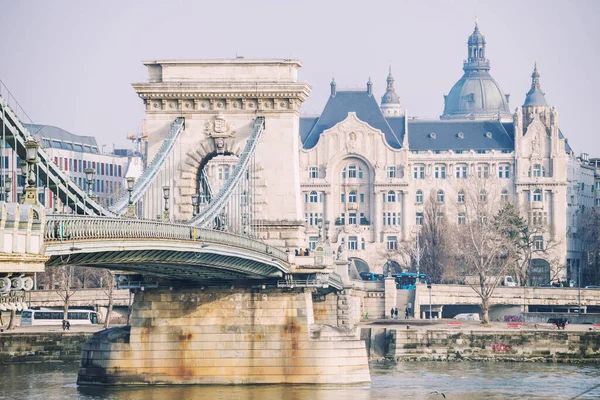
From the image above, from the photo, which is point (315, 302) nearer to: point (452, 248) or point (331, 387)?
point (331, 387)

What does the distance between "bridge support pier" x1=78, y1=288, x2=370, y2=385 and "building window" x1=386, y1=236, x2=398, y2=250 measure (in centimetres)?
10535

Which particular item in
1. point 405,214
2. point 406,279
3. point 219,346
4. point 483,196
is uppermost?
point 483,196

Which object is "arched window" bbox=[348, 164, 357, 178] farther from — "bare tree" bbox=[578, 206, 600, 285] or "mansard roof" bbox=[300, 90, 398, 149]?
"bare tree" bbox=[578, 206, 600, 285]

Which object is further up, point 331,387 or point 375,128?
point 375,128

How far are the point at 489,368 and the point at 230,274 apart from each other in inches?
974

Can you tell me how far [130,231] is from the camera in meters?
65.9

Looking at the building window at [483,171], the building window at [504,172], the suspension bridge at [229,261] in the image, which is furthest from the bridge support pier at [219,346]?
the building window at [483,171]

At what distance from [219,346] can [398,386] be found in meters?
9.26

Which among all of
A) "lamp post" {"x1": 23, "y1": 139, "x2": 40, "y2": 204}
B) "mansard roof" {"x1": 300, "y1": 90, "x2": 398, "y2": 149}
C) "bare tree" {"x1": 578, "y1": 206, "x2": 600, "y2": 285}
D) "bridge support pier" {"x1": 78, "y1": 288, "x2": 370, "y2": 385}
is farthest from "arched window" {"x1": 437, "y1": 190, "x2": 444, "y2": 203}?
"lamp post" {"x1": 23, "y1": 139, "x2": 40, "y2": 204}

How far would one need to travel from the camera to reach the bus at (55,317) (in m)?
127

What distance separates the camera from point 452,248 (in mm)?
169750

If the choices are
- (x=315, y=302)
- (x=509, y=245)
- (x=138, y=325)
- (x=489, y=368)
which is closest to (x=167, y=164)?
(x=138, y=325)

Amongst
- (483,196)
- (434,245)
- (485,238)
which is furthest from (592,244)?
(485,238)

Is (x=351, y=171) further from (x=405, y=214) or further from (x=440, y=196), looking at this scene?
(x=440, y=196)
